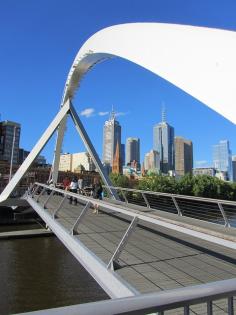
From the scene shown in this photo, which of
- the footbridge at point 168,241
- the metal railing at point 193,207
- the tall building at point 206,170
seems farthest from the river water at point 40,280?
the tall building at point 206,170

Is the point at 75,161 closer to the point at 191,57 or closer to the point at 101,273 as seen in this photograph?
the point at 191,57

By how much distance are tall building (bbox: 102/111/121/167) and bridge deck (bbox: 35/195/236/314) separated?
175 meters

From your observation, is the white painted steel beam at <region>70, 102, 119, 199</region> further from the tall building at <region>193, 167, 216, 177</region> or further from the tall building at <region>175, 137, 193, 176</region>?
the tall building at <region>175, 137, 193, 176</region>

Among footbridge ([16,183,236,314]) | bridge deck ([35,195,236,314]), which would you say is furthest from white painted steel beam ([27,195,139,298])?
bridge deck ([35,195,236,314])

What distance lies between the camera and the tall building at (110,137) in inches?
7288

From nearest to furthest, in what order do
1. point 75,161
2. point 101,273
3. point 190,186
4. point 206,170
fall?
1. point 101,273
2. point 190,186
3. point 75,161
4. point 206,170

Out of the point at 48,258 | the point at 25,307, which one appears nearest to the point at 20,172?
the point at 48,258

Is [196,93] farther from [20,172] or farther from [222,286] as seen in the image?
[20,172]

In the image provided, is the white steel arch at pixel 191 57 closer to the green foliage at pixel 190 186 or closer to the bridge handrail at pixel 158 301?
the bridge handrail at pixel 158 301

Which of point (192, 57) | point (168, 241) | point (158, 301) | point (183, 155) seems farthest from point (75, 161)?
point (158, 301)

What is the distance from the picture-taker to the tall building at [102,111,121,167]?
18512cm

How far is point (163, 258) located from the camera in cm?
572

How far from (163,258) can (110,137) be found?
7131 inches

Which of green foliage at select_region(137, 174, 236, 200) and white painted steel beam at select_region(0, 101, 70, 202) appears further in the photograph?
green foliage at select_region(137, 174, 236, 200)
